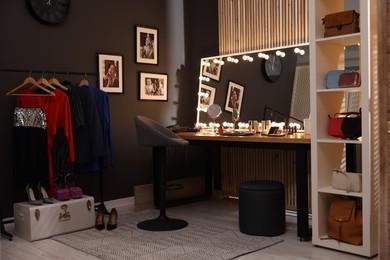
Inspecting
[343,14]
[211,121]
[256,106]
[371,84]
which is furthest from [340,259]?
[211,121]

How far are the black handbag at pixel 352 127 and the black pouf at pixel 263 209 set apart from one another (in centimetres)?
78

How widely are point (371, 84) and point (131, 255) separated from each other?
2093 millimetres

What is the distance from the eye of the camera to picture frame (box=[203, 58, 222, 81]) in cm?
538

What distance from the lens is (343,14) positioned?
327 centimetres

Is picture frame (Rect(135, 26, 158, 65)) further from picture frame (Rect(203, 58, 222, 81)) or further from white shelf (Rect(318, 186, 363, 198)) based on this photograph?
white shelf (Rect(318, 186, 363, 198))

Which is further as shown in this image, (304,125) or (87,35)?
(87,35)

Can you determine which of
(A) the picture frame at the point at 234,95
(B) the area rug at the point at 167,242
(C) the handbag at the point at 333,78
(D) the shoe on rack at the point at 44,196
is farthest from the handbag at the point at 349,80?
(D) the shoe on rack at the point at 44,196

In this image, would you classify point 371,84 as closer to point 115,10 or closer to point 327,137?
point 327,137

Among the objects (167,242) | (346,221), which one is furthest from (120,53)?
(346,221)

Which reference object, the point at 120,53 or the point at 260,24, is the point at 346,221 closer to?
the point at 260,24

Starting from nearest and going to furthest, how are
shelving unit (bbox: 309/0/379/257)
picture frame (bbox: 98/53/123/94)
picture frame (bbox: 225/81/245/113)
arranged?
shelving unit (bbox: 309/0/379/257) → picture frame (bbox: 98/53/123/94) → picture frame (bbox: 225/81/245/113)

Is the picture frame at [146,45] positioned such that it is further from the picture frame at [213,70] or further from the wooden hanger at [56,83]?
the wooden hanger at [56,83]

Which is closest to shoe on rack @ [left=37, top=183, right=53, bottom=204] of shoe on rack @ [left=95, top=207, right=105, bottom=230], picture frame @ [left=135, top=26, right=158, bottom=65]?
shoe on rack @ [left=95, top=207, right=105, bottom=230]

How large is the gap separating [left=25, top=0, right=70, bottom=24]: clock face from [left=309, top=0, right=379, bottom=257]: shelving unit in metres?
2.48
